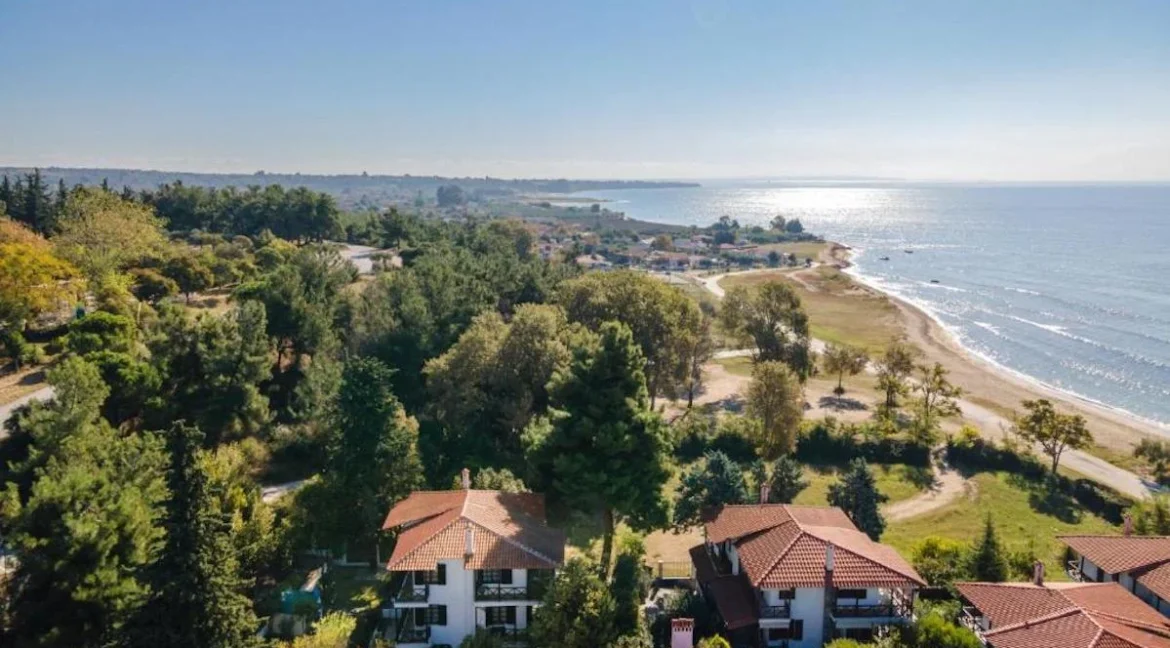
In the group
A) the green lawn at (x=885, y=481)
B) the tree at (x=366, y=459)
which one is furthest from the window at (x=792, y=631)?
the tree at (x=366, y=459)

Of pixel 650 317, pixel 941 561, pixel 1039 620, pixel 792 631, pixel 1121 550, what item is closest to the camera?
pixel 1039 620

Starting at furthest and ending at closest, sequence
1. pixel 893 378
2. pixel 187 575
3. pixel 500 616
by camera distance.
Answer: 1. pixel 893 378
2. pixel 500 616
3. pixel 187 575

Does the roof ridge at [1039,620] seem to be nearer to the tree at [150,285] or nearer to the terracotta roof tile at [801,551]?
the terracotta roof tile at [801,551]

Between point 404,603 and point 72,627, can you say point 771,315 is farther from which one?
point 72,627

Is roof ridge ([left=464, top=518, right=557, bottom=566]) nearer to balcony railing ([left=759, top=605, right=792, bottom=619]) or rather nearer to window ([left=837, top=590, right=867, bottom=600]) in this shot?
balcony railing ([left=759, top=605, right=792, bottom=619])

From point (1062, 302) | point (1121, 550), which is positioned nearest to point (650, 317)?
point (1121, 550)

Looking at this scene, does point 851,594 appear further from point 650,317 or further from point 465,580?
point 650,317

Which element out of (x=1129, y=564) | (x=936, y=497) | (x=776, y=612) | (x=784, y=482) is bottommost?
(x=936, y=497)
